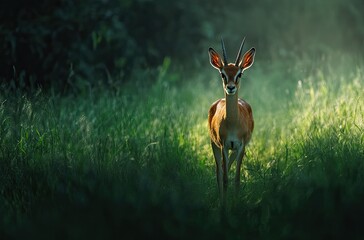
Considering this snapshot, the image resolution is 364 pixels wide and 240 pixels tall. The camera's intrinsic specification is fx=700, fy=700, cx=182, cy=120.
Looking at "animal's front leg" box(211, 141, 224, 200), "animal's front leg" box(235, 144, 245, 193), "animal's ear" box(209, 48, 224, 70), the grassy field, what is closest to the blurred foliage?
the grassy field

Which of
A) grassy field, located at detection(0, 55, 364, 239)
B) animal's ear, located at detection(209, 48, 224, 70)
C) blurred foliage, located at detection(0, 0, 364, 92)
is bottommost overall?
grassy field, located at detection(0, 55, 364, 239)

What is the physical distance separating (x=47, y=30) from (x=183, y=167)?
4481mm

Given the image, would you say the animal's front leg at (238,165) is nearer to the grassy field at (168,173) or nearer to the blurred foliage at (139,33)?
the grassy field at (168,173)

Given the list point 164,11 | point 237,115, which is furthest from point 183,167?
point 164,11

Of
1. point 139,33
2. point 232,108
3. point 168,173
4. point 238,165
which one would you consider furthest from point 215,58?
point 139,33

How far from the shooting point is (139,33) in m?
13.6

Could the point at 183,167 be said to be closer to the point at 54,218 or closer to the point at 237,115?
the point at 237,115

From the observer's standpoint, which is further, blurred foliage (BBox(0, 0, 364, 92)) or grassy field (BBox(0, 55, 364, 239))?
blurred foliage (BBox(0, 0, 364, 92))

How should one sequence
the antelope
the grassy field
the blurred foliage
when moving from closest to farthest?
the grassy field < the antelope < the blurred foliage

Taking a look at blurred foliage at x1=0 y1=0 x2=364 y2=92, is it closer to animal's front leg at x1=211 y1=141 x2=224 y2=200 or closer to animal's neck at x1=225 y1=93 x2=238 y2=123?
animal's front leg at x1=211 y1=141 x2=224 y2=200

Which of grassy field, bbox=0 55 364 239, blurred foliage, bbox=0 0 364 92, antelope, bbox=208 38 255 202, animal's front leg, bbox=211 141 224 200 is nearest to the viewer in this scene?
grassy field, bbox=0 55 364 239

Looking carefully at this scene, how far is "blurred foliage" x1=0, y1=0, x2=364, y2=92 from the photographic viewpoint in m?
10.6

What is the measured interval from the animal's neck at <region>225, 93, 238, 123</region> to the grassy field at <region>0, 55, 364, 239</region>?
25.3 inches

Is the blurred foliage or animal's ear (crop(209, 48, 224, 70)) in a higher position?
the blurred foliage
